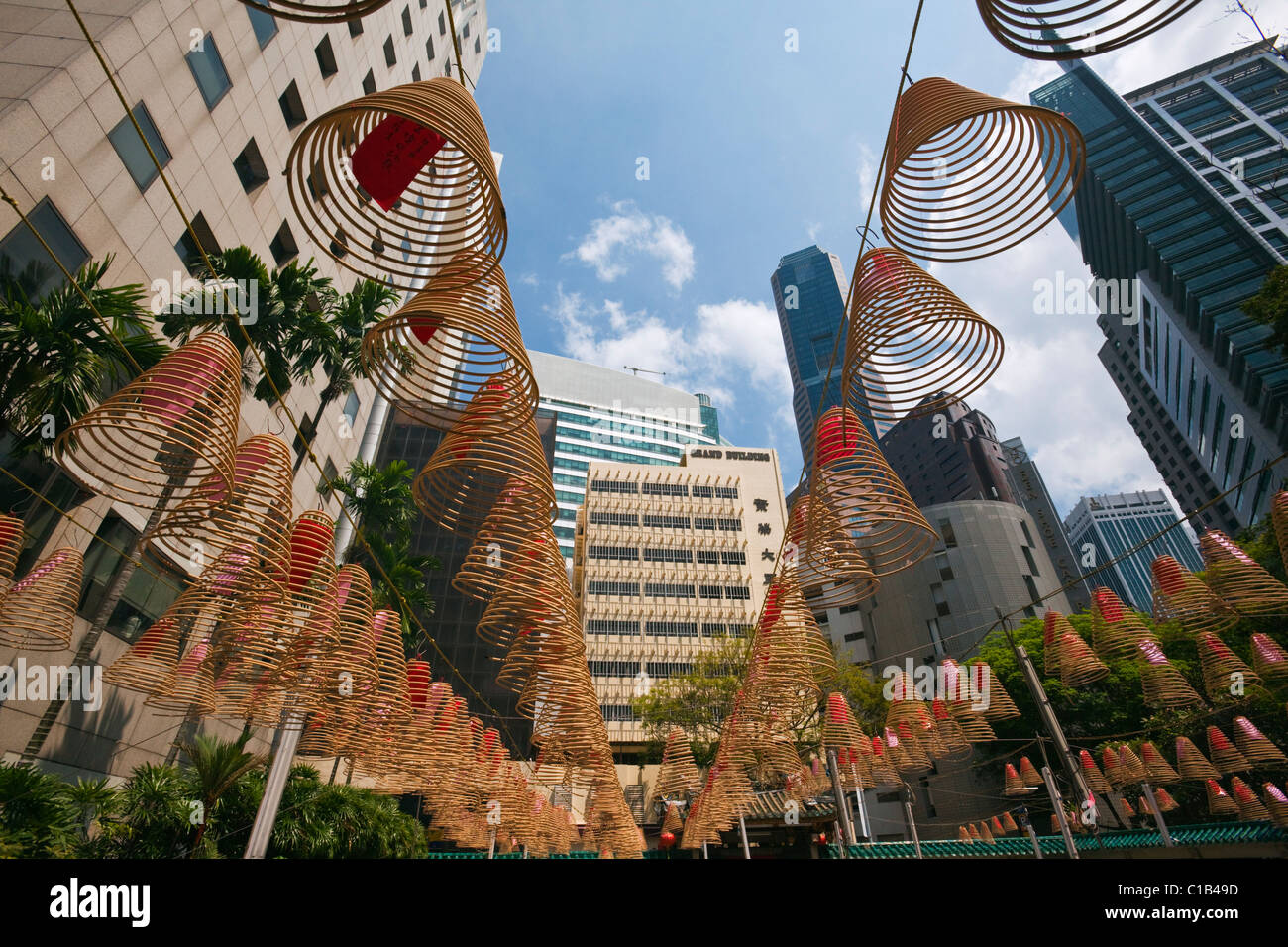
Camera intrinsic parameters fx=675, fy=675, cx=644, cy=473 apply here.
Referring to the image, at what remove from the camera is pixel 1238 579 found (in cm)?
954

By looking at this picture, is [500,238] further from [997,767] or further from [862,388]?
[997,767]

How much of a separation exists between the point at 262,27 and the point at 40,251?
11929mm

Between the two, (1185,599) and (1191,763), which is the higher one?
(1185,599)

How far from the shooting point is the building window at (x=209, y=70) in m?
17.7

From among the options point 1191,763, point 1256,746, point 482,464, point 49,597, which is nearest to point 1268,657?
point 1256,746

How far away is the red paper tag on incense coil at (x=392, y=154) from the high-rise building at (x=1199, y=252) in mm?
71299

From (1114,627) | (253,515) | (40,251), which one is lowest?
(253,515)

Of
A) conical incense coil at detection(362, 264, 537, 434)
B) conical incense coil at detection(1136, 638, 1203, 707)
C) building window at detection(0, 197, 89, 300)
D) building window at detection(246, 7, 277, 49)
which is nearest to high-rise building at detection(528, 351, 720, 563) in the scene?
building window at detection(246, 7, 277, 49)

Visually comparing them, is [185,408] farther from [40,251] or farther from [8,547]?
[40,251]

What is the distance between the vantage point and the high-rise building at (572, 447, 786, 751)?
56.6 meters

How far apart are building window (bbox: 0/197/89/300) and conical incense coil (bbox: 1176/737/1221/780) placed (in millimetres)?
31293

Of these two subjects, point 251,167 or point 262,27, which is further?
point 251,167

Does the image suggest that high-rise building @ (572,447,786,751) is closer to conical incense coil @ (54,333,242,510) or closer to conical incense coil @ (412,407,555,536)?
conical incense coil @ (412,407,555,536)
